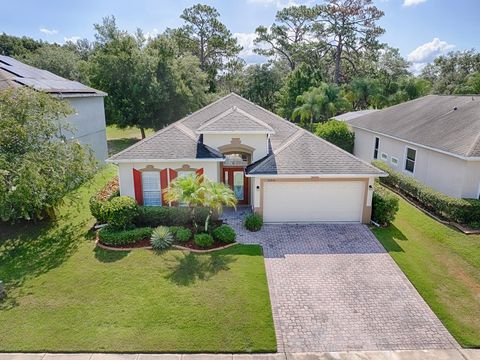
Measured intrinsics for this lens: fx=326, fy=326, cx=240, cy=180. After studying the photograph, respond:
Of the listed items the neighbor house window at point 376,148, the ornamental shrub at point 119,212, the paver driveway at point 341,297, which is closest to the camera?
the paver driveway at point 341,297

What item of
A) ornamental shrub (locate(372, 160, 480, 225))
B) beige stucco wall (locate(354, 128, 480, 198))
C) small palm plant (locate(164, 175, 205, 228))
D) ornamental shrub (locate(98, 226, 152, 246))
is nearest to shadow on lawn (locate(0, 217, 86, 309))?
ornamental shrub (locate(98, 226, 152, 246))

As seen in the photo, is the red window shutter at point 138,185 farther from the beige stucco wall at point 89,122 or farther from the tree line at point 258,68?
the tree line at point 258,68

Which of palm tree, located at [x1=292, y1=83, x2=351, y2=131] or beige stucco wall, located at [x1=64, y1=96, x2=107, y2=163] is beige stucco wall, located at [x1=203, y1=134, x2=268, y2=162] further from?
palm tree, located at [x1=292, y1=83, x2=351, y2=131]

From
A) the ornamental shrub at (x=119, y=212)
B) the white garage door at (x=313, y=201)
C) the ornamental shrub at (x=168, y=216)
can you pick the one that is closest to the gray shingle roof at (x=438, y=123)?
the white garage door at (x=313, y=201)

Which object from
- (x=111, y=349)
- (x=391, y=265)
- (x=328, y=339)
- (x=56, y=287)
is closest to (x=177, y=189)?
(x=56, y=287)

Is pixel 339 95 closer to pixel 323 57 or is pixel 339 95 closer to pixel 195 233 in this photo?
pixel 323 57
